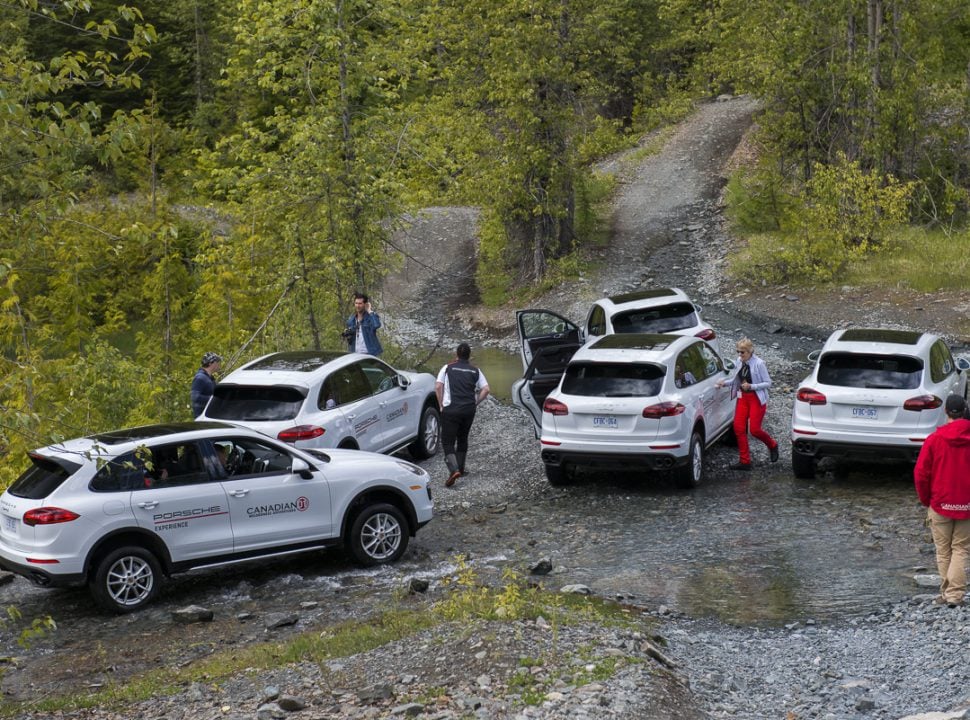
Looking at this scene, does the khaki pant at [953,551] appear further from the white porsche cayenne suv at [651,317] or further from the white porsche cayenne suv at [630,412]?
the white porsche cayenne suv at [651,317]

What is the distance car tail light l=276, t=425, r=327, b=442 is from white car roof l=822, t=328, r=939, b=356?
620 centimetres

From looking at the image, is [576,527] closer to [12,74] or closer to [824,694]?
[824,694]

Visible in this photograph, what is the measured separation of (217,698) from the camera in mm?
7789

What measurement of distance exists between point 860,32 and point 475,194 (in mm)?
11691

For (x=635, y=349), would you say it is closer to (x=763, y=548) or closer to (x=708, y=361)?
(x=708, y=361)

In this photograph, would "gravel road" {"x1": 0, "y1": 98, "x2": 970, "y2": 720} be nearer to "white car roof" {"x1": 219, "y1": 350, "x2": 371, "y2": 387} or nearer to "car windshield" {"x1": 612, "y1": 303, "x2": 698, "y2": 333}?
"car windshield" {"x1": 612, "y1": 303, "x2": 698, "y2": 333}

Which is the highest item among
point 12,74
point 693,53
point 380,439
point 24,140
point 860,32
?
point 693,53

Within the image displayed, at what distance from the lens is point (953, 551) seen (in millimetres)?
9039

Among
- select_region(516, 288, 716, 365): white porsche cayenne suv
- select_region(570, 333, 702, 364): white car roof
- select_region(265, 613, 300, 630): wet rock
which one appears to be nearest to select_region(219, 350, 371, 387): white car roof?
select_region(570, 333, 702, 364): white car roof

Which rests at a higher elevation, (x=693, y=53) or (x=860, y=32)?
(x=693, y=53)

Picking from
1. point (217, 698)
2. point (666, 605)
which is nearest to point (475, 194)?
point (666, 605)

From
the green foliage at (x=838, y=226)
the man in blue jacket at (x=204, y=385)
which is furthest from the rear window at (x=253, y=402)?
the green foliage at (x=838, y=226)

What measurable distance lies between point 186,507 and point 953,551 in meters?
6.74

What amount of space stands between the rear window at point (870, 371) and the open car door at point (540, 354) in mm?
3531
